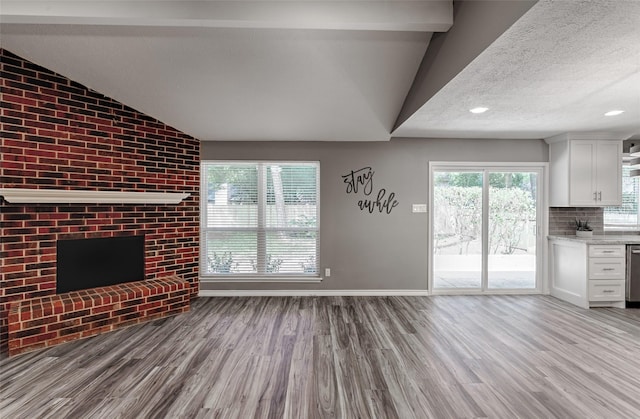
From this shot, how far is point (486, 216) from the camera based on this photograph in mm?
4719

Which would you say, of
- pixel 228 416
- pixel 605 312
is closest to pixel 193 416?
pixel 228 416

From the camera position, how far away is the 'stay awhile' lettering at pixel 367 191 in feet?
15.4

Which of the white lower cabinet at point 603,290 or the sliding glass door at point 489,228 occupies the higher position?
the sliding glass door at point 489,228

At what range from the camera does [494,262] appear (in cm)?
475

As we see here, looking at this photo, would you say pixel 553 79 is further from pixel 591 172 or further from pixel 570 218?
pixel 570 218

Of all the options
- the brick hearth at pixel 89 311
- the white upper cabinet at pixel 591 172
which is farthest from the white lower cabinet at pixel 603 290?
the brick hearth at pixel 89 311

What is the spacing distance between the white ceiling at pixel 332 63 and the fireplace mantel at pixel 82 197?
98 cm

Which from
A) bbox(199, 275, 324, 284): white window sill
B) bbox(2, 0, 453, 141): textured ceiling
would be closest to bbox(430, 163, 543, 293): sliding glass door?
bbox(2, 0, 453, 141): textured ceiling

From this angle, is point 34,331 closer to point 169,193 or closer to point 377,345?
point 169,193

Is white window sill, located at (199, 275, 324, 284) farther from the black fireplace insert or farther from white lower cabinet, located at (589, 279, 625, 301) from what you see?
white lower cabinet, located at (589, 279, 625, 301)

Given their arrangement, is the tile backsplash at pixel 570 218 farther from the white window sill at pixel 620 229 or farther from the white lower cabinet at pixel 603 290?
the white lower cabinet at pixel 603 290

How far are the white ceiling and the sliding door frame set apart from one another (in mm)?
597

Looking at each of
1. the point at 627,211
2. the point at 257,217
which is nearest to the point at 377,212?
the point at 257,217

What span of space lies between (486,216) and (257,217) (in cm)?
344
